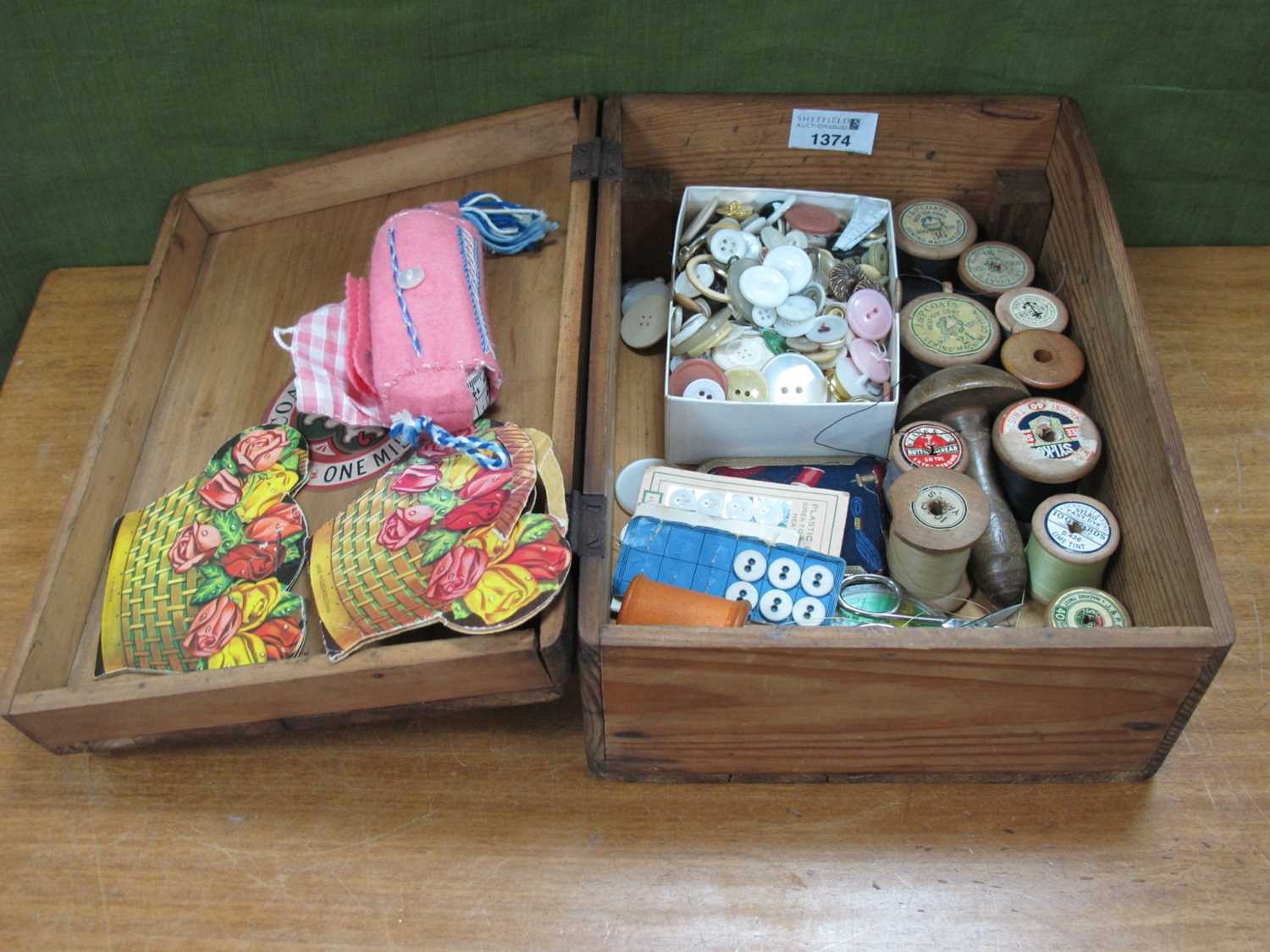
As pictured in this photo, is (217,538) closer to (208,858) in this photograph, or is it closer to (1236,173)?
(208,858)

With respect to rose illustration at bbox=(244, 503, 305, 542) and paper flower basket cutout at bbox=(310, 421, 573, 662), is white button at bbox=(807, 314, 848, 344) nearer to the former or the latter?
paper flower basket cutout at bbox=(310, 421, 573, 662)

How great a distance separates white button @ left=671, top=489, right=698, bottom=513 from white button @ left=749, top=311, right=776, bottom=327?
19cm

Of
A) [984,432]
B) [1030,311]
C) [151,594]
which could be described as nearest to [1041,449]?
[984,432]

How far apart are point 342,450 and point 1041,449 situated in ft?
1.95

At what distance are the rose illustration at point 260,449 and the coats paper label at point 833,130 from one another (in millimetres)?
568

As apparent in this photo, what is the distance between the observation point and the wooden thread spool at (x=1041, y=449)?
92cm

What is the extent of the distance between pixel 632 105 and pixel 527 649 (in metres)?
0.57

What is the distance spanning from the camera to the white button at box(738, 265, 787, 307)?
103 centimetres

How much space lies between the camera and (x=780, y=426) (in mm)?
973

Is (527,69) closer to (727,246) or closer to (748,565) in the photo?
(727,246)

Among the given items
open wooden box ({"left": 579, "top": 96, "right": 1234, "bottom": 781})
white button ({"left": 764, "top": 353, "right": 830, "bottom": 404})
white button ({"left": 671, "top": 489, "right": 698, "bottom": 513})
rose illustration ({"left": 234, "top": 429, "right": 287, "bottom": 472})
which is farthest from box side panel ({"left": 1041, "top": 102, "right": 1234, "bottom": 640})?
rose illustration ({"left": 234, "top": 429, "right": 287, "bottom": 472})

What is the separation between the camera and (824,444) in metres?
1.00

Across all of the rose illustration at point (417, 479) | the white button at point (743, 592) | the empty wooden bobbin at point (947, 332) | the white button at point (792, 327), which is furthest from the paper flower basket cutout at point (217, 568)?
the empty wooden bobbin at point (947, 332)

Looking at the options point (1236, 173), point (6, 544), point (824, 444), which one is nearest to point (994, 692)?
point (824, 444)
